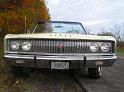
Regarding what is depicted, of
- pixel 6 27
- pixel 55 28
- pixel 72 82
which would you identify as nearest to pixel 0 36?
pixel 6 27

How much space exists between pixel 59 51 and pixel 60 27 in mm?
2265

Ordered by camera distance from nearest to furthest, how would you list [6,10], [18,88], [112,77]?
[18,88]
[112,77]
[6,10]

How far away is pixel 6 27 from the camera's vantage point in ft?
71.4

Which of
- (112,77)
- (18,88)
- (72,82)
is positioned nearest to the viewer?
(18,88)

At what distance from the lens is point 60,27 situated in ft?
31.7

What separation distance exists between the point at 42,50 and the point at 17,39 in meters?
0.58

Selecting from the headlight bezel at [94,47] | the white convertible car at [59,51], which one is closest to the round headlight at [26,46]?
the white convertible car at [59,51]

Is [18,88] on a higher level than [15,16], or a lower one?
lower

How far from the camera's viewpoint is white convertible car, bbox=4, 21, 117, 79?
7377 mm

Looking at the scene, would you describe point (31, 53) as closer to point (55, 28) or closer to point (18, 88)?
point (18, 88)

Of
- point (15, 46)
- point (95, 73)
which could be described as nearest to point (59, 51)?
point (15, 46)

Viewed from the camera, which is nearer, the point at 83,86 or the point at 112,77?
the point at 83,86

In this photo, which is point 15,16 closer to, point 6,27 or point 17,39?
point 6,27

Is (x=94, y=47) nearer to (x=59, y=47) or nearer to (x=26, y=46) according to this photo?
(x=59, y=47)
